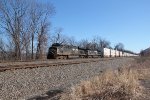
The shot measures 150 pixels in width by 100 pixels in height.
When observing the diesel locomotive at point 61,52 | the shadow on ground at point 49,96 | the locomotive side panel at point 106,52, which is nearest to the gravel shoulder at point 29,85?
the shadow on ground at point 49,96

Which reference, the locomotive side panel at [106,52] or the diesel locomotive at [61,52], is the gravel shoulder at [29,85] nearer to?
the diesel locomotive at [61,52]

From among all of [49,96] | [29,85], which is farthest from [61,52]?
[49,96]

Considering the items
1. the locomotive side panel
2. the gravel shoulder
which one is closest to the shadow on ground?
the gravel shoulder

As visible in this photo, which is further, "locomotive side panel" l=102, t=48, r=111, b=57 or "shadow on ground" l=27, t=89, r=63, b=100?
"locomotive side panel" l=102, t=48, r=111, b=57

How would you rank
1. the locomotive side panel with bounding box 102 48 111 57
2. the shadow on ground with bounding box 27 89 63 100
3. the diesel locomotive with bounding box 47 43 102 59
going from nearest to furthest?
1. the shadow on ground with bounding box 27 89 63 100
2. the diesel locomotive with bounding box 47 43 102 59
3. the locomotive side panel with bounding box 102 48 111 57

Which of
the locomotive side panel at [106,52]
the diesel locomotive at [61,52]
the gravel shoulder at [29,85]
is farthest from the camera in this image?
the locomotive side panel at [106,52]

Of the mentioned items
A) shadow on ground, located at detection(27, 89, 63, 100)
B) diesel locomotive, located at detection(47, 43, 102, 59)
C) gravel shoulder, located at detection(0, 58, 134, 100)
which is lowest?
shadow on ground, located at detection(27, 89, 63, 100)

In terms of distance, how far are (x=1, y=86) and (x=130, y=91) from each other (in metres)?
5.75

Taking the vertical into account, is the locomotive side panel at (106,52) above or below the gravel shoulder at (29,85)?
above

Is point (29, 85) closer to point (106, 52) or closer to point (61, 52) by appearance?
point (61, 52)

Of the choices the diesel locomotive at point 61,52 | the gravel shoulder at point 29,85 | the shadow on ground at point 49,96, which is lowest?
the shadow on ground at point 49,96

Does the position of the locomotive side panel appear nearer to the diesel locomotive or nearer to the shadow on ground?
the diesel locomotive

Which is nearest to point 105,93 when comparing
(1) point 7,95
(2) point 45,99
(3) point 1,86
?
(2) point 45,99

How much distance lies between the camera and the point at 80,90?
1259 centimetres
